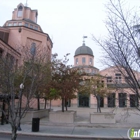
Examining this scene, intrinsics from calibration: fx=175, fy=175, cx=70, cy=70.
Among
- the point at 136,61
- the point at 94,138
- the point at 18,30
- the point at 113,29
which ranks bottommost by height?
the point at 94,138

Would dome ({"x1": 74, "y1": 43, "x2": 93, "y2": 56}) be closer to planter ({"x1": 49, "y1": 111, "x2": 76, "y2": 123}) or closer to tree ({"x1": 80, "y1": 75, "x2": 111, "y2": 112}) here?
tree ({"x1": 80, "y1": 75, "x2": 111, "y2": 112})

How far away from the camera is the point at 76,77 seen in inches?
688

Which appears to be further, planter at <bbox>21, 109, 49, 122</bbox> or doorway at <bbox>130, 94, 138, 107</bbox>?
planter at <bbox>21, 109, 49, 122</bbox>

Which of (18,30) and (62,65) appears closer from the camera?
(62,65)

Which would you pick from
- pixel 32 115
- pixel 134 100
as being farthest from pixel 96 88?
pixel 134 100

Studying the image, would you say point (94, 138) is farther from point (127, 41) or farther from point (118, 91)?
point (127, 41)

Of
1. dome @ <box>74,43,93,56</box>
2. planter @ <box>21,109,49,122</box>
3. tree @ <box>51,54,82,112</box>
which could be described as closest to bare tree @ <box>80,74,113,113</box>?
tree @ <box>51,54,82,112</box>

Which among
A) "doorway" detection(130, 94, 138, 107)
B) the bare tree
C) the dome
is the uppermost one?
the dome

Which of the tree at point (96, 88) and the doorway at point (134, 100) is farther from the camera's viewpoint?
the tree at point (96, 88)

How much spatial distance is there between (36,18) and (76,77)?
31795mm

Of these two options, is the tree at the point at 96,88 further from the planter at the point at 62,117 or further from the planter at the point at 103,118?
the planter at the point at 62,117

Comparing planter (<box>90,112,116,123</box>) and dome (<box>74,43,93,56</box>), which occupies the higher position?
dome (<box>74,43,93,56</box>)

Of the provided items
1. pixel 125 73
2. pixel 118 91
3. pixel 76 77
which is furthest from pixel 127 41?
pixel 76 77

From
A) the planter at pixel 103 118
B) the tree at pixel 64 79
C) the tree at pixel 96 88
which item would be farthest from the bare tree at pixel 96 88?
the planter at pixel 103 118
